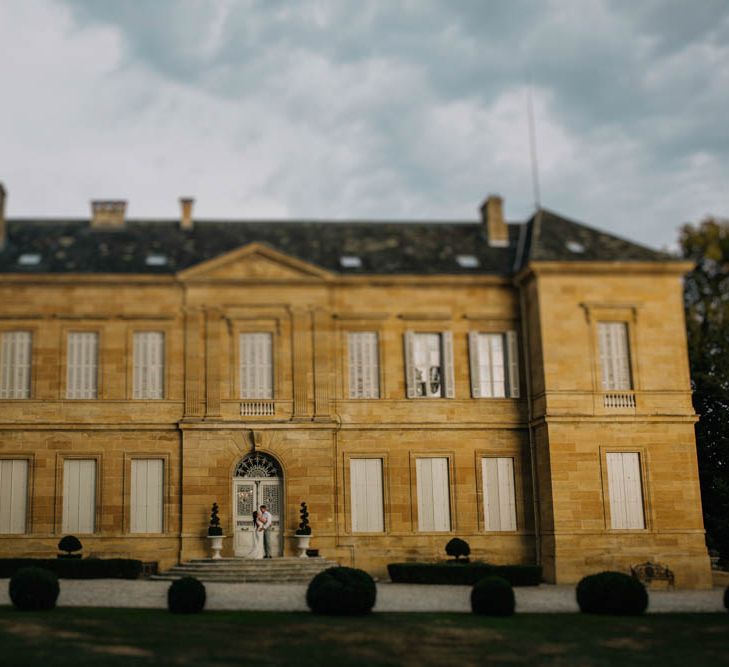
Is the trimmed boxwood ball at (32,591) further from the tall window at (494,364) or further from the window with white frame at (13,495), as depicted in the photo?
the tall window at (494,364)

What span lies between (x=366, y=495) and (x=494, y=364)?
5.20m

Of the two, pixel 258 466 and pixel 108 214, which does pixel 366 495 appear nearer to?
pixel 258 466

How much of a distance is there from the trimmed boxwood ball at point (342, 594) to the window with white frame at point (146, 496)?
1020 cm

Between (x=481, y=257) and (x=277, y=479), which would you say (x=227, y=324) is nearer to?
(x=277, y=479)

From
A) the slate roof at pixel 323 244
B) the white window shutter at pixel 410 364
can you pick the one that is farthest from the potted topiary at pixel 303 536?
the slate roof at pixel 323 244

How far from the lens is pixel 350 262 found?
3056cm

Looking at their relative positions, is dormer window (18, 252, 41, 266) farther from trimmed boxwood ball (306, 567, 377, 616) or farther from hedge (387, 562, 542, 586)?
trimmed boxwood ball (306, 567, 377, 616)

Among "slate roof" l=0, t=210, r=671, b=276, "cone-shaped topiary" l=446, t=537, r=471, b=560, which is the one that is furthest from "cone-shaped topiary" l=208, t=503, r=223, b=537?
"slate roof" l=0, t=210, r=671, b=276

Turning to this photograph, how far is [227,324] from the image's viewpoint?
2906 cm

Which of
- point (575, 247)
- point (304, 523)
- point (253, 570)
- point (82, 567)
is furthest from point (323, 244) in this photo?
point (82, 567)

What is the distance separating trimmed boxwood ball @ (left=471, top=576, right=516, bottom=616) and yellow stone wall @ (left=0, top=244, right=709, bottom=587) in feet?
27.1

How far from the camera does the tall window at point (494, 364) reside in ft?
96.5

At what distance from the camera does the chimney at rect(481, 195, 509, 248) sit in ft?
106

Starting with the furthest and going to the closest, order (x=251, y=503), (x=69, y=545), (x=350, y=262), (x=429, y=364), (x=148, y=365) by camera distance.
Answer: (x=350, y=262)
(x=429, y=364)
(x=148, y=365)
(x=251, y=503)
(x=69, y=545)
